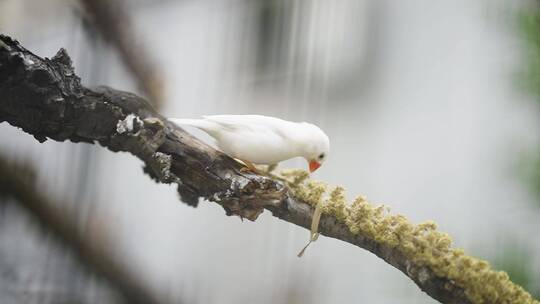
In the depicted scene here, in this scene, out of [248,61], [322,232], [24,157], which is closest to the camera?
[322,232]

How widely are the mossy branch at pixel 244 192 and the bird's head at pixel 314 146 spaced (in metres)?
0.06

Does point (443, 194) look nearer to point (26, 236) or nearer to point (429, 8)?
point (429, 8)

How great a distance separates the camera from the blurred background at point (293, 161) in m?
1.04

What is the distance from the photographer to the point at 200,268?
112cm

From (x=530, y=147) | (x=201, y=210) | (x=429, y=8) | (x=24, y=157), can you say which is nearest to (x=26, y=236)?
(x=24, y=157)

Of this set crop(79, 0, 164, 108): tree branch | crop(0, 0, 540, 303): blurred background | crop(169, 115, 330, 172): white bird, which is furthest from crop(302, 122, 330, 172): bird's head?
crop(79, 0, 164, 108): tree branch

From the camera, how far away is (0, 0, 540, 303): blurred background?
3.41 ft

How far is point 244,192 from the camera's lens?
82cm

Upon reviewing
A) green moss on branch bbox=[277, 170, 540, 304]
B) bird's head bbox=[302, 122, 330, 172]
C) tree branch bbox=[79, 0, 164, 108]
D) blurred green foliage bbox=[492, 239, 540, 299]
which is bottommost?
blurred green foliage bbox=[492, 239, 540, 299]

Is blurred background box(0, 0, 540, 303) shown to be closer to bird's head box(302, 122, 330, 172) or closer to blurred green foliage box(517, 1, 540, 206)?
blurred green foliage box(517, 1, 540, 206)

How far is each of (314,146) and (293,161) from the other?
19 centimetres

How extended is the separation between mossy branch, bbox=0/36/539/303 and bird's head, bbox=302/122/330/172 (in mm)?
61

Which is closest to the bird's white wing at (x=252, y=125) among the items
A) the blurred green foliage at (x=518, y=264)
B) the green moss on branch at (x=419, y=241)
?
the green moss on branch at (x=419, y=241)

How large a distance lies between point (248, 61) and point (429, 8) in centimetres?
46
